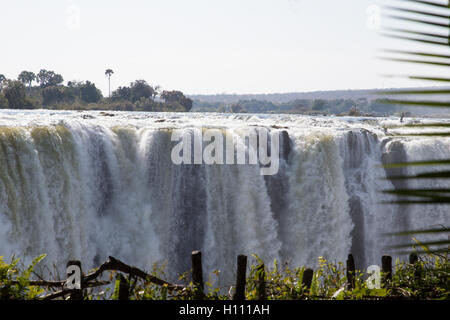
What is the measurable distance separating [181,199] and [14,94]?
41188 mm

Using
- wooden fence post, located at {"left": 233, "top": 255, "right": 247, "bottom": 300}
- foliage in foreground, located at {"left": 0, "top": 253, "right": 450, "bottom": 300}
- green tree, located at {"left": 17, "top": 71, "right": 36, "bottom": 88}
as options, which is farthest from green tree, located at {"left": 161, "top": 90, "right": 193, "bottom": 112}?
wooden fence post, located at {"left": 233, "top": 255, "right": 247, "bottom": 300}

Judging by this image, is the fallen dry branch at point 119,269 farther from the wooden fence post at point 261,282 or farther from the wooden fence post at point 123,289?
the wooden fence post at point 261,282

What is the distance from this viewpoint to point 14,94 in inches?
1945

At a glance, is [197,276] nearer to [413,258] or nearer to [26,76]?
[413,258]

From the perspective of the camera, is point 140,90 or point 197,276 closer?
point 197,276

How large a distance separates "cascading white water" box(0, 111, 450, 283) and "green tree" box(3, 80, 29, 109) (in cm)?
3723

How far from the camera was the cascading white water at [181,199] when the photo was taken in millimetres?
11805

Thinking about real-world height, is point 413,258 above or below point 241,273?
below

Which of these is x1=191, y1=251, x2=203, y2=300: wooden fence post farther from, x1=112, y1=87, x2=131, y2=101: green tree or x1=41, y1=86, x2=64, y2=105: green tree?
x1=112, y1=87, x2=131, y2=101: green tree

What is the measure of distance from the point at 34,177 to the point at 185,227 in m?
4.34

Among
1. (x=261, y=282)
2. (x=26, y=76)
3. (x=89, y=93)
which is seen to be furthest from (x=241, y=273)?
(x=26, y=76)
